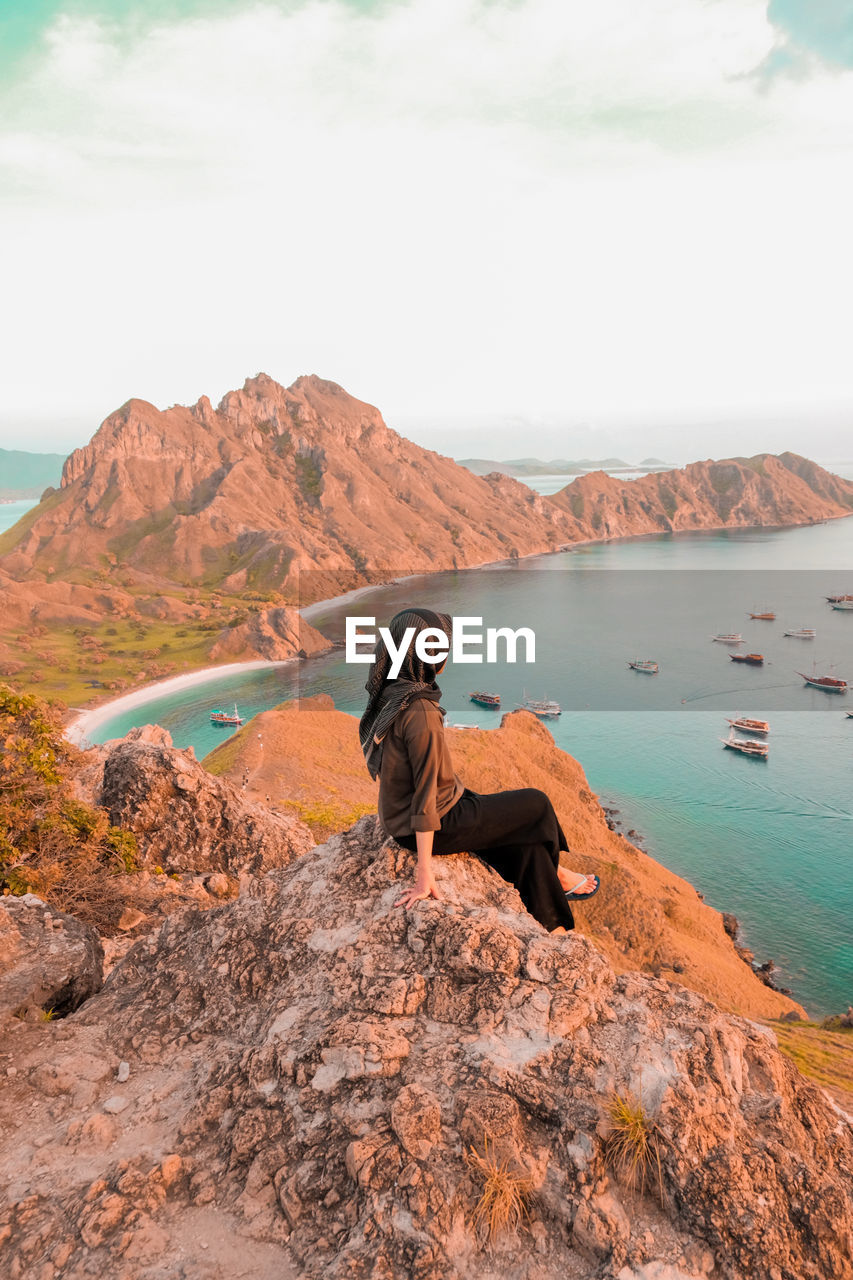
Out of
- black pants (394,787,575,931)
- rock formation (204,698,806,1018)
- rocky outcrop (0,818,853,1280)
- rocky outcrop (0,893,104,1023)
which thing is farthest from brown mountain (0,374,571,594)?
rocky outcrop (0,818,853,1280)

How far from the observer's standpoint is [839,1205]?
293 centimetres

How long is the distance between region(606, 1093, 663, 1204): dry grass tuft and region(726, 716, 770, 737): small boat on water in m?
66.9

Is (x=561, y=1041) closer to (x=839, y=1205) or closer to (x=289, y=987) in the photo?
(x=839, y=1205)

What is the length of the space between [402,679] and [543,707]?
71.3 m

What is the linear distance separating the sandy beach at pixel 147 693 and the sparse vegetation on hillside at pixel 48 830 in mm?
52955

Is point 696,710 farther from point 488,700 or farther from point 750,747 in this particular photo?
point 488,700

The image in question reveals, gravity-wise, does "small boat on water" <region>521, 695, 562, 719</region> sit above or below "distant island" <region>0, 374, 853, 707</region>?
below

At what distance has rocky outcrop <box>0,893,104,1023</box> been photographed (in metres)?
5.37

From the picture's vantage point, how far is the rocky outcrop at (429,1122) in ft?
9.48

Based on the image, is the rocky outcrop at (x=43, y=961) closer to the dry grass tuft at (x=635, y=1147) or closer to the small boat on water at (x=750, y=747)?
the dry grass tuft at (x=635, y=1147)

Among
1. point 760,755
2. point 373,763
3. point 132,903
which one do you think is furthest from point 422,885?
point 760,755

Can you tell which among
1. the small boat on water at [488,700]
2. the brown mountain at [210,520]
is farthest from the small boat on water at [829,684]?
the brown mountain at [210,520]

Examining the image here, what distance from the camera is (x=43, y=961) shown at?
5812 millimetres

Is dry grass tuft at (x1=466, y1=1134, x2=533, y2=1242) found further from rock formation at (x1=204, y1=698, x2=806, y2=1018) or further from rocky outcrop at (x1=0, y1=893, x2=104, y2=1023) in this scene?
rock formation at (x1=204, y1=698, x2=806, y2=1018)
